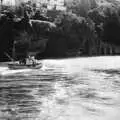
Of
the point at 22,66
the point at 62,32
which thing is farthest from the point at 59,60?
the point at 22,66

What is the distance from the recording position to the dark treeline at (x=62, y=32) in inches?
3676

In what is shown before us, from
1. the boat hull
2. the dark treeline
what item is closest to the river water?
the boat hull

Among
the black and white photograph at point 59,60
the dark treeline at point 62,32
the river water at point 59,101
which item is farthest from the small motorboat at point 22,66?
the dark treeline at point 62,32

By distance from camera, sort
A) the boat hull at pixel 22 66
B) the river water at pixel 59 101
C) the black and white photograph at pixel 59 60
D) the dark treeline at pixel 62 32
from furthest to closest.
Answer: the dark treeline at pixel 62 32 → the boat hull at pixel 22 66 → the black and white photograph at pixel 59 60 → the river water at pixel 59 101

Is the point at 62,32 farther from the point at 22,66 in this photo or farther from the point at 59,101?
the point at 59,101

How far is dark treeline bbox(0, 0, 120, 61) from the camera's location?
93375mm

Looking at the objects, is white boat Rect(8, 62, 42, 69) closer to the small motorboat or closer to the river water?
the small motorboat

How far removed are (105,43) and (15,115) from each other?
10560 centimetres

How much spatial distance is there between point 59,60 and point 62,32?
23572 millimetres

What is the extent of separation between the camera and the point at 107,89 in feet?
116

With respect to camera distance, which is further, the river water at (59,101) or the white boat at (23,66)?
the white boat at (23,66)

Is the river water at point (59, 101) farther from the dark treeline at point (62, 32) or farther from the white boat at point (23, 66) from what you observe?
the dark treeline at point (62, 32)

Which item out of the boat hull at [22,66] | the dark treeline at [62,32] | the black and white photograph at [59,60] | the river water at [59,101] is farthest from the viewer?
the dark treeline at [62,32]

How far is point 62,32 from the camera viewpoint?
11125 cm
